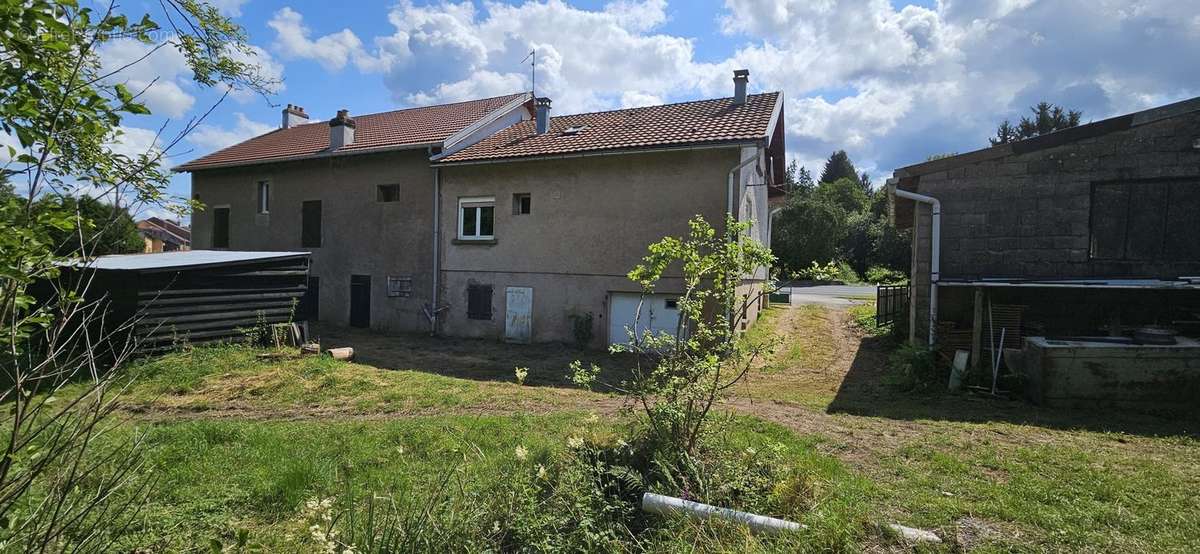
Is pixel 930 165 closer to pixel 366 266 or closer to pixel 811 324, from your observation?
pixel 811 324

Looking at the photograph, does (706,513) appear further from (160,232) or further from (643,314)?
(160,232)

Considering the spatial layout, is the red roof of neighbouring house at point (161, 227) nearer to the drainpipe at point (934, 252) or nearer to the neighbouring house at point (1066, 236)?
the neighbouring house at point (1066, 236)

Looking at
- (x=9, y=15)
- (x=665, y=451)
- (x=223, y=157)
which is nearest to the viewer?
(x=9, y=15)

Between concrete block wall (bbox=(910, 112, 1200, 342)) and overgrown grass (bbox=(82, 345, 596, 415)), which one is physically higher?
concrete block wall (bbox=(910, 112, 1200, 342))


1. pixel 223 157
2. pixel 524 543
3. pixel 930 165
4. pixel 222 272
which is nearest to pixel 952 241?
pixel 930 165

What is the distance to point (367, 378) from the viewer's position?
373 inches

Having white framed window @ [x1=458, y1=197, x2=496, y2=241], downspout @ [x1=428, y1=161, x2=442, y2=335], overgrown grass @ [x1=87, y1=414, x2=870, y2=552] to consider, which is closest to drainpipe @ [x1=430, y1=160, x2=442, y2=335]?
downspout @ [x1=428, y1=161, x2=442, y2=335]

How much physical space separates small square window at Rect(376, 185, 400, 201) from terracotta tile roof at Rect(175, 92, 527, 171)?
1.18 m

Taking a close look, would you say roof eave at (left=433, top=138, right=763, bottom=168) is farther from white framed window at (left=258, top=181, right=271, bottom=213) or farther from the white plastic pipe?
the white plastic pipe

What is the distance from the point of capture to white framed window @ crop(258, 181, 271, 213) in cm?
1864

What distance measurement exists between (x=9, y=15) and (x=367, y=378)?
26.3 feet

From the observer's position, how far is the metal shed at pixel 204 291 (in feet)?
34.2

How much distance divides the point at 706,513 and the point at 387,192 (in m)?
15.2

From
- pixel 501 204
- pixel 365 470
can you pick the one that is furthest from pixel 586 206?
pixel 365 470
